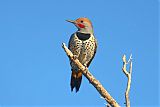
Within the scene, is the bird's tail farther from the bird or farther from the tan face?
the tan face

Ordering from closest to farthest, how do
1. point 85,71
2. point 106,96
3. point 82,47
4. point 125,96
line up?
point 125,96 → point 106,96 → point 85,71 → point 82,47

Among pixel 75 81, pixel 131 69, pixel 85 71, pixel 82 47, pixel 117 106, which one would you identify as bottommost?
pixel 117 106

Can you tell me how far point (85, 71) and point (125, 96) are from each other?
1.28m

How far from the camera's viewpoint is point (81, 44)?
681 cm

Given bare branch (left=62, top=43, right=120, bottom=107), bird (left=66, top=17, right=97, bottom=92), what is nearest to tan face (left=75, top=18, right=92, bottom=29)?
bird (left=66, top=17, right=97, bottom=92)

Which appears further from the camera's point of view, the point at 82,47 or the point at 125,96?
the point at 82,47

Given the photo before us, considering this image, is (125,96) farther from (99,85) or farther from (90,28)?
(90,28)

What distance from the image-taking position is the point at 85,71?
5582 mm

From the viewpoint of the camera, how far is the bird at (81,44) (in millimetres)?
6820

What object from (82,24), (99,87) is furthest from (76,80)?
(99,87)

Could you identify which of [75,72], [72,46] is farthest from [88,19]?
[75,72]

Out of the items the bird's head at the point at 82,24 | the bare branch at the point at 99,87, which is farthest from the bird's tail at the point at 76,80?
the bare branch at the point at 99,87

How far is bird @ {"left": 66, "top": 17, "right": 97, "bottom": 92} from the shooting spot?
269 inches

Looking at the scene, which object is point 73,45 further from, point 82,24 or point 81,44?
point 82,24
